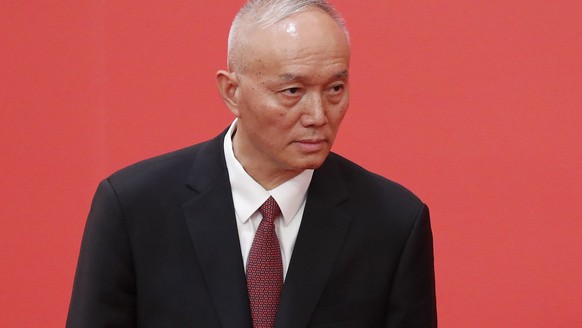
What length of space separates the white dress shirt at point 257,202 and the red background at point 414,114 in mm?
911

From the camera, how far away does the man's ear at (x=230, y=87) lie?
6.18 ft

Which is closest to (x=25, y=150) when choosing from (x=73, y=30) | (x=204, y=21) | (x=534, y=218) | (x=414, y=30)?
(x=73, y=30)

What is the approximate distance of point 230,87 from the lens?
1.90 meters

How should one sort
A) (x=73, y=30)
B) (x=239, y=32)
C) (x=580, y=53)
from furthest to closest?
1. (x=73, y=30)
2. (x=580, y=53)
3. (x=239, y=32)

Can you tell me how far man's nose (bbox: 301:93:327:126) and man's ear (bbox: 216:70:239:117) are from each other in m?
0.13

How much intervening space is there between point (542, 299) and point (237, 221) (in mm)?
1073

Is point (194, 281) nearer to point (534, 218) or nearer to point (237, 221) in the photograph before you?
point (237, 221)

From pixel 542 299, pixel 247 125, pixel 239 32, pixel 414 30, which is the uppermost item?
pixel 414 30

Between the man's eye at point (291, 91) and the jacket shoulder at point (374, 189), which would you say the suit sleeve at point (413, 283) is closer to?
the jacket shoulder at point (374, 189)

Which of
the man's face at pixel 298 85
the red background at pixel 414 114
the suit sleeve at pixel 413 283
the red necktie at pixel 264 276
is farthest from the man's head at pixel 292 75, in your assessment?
the red background at pixel 414 114

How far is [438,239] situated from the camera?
284 cm

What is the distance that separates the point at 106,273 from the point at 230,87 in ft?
1.02

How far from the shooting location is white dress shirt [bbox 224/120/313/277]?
1924 millimetres

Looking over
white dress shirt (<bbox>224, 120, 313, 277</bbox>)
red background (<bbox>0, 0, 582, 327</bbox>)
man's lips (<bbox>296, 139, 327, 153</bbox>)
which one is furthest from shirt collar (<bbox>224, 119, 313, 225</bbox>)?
red background (<bbox>0, 0, 582, 327</bbox>)
